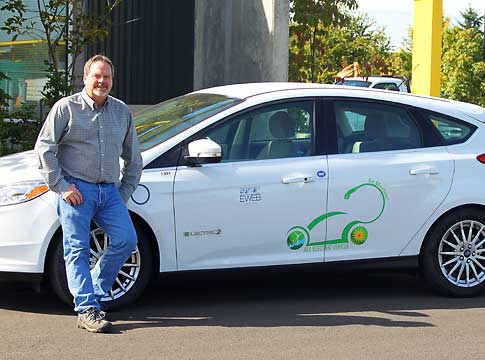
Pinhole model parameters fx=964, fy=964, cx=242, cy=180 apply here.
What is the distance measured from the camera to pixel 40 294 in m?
7.42

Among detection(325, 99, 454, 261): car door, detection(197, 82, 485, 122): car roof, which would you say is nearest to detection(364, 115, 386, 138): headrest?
detection(325, 99, 454, 261): car door

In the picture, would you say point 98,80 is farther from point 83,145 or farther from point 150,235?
point 150,235

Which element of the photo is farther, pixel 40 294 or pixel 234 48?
pixel 234 48

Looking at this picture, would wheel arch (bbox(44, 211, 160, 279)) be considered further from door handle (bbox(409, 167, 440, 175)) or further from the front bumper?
door handle (bbox(409, 167, 440, 175))

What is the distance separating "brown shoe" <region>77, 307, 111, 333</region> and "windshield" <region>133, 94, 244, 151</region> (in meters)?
1.31

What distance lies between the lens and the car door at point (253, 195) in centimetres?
685

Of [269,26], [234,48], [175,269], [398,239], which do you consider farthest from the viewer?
[234,48]

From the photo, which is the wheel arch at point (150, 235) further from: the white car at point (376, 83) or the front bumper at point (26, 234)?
the white car at point (376, 83)

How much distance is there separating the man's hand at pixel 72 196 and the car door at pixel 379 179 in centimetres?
193

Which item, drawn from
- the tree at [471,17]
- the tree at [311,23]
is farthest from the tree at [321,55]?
the tree at [471,17]

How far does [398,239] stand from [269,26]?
7062 millimetres

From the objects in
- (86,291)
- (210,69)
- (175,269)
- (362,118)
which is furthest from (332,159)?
(210,69)

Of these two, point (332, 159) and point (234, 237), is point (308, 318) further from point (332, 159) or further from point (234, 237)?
point (332, 159)

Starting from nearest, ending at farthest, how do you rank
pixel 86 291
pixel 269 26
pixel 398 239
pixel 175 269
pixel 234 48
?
pixel 86 291
pixel 175 269
pixel 398 239
pixel 269 26
pixel 234 48
